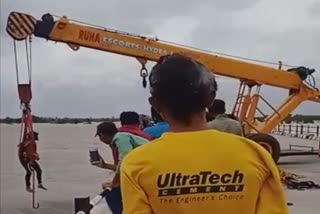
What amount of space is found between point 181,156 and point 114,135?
12.5ft

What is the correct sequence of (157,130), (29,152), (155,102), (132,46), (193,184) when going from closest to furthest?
1. (193,184)
2. (155,102)
3. (157,130)
4. (29,152)
5. (132,46)

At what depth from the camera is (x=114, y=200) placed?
519 cm

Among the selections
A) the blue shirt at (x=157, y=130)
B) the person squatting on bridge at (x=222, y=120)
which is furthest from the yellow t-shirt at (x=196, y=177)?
the person squatting on bridge at (x=222, y=120)

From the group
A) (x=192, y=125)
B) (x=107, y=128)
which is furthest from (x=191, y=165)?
(x=107, y=128)

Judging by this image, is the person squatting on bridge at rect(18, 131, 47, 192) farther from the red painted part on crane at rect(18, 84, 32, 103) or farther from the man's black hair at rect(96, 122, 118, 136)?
the man's black hair at rect(96, 122, 118, 136)

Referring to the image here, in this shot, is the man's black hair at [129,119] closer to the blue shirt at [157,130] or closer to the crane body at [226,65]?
the blue shirt at [157,130]

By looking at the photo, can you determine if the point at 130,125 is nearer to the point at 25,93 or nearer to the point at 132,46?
the point at 25,93

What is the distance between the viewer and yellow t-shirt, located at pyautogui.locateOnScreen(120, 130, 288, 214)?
7.54 feet

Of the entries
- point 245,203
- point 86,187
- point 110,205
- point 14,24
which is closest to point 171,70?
point 245,203

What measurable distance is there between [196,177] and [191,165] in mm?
40

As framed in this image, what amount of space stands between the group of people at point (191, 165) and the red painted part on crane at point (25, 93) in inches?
293

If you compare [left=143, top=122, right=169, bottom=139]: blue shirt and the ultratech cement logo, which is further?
[left=143, top=122, right=169, bottom=139]: blue shirt

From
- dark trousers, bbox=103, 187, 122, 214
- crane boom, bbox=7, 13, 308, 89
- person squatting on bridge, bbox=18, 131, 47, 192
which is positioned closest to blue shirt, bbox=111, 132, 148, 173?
dark trousers, bbox=103, 187, 122, 214

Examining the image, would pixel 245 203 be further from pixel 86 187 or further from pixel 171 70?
pixel 86 187
